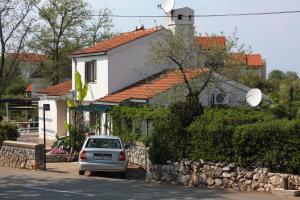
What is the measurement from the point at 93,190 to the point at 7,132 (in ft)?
47.1

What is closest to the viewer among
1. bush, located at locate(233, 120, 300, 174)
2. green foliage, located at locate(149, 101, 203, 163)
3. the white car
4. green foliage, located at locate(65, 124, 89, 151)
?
bush, located at locate(233, 120, 300, 174)

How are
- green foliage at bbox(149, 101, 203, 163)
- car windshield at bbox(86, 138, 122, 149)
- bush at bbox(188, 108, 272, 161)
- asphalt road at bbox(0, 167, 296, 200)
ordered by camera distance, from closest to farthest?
1. asphalt road at bbox(0, 167, 296, 200)
2. bush at bbox(188, 108, 272, 161)
3. green foliage at bbox(149, 101, 203, 163)
4. car windshield at bbox(86, 138, 122, 149)

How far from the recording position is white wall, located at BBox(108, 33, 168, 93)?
112ft

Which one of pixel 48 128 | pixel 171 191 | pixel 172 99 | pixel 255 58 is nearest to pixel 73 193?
pixel 171 191

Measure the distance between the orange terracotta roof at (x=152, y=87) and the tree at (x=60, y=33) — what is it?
94.0 feet

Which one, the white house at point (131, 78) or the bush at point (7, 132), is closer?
the bush at point (7, 132)

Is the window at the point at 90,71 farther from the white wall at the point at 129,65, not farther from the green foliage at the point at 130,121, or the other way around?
the green foliage at the point at 130,121

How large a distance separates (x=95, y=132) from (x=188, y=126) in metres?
12.3

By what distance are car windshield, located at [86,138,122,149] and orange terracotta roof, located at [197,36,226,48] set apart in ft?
28.6

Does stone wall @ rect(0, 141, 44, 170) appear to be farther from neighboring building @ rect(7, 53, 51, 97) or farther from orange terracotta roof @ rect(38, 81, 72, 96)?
neighboring building @ rect(7, 53, 51, 97)

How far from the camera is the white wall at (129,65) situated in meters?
34.2

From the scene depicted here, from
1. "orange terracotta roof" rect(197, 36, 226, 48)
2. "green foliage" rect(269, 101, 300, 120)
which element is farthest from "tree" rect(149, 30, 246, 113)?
"green foliage" rect(269, 101, 300, 120)

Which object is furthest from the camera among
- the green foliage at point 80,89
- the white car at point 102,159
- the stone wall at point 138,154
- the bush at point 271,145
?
the green foliage at point 80,89

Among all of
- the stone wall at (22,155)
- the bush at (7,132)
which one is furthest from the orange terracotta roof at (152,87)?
the stone wall at (22,155)
